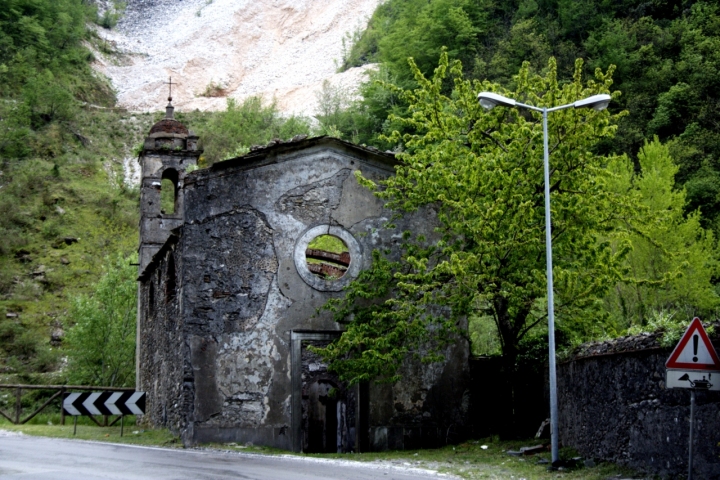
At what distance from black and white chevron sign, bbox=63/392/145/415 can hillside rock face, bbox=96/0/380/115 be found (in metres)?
69.9

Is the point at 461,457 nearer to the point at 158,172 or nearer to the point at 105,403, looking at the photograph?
the point at 105,403

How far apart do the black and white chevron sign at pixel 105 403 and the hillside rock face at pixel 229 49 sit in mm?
69908

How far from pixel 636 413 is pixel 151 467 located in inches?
272

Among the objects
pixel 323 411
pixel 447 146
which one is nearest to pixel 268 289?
pixel 447 146

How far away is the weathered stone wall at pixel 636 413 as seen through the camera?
10.4 metres

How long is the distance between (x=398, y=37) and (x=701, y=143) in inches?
1246

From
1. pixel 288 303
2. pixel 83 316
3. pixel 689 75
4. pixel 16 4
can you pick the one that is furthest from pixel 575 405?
pixel 16 4

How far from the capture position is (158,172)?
26.5 meters

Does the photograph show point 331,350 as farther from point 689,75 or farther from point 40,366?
point 689,75

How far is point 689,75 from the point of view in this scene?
163ft

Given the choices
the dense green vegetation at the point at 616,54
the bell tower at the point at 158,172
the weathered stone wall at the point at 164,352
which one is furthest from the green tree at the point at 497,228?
the dense green vegetation at the point at 616,54

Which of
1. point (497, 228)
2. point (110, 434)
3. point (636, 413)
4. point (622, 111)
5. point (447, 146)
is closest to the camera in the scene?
point (636, 413)

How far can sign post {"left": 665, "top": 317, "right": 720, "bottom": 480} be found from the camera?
32.3ft

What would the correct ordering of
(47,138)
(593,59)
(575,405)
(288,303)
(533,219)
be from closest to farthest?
(575,405) → (533,219) → (288,303) → (593,59) → (47,138)
